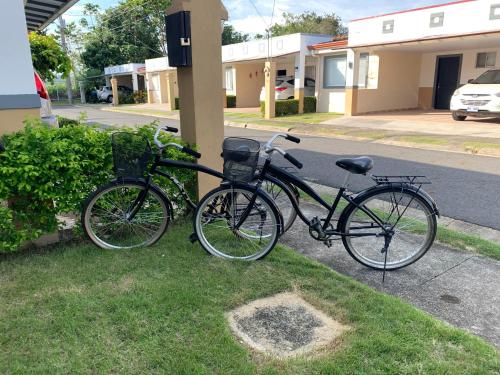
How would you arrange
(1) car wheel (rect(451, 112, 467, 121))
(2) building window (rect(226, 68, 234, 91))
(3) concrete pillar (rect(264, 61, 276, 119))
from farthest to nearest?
(2) building window (rect(226, 68, 234, 91)) → (3) concrete pillar (rect(264, 61, 276, 119)) → (1) car wheel (rect(451, 112, 467, 121))

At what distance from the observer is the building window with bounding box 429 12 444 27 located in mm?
13154

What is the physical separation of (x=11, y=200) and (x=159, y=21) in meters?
42.2

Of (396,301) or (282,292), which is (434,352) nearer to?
(396,301)

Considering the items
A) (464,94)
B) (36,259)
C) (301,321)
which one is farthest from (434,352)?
(464,94)

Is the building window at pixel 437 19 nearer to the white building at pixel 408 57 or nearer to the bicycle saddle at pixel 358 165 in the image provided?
the white building at pixel 408 57

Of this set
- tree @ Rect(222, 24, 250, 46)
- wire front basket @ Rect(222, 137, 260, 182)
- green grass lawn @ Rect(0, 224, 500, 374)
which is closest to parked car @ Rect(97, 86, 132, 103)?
tree @ Rect(222, 24, 250, 46)

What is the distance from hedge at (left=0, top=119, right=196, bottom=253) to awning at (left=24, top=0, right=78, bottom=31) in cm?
537

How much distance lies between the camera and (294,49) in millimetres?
18391

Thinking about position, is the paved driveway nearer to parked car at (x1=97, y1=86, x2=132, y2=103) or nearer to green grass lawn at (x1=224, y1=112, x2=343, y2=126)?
green grass lawn at (x1=224, y1=112, x2=343, y2=126)

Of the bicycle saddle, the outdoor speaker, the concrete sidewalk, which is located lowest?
the concrete sidewalk

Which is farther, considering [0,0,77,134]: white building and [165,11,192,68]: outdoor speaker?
[165,11,192,68]: outdoor speaker

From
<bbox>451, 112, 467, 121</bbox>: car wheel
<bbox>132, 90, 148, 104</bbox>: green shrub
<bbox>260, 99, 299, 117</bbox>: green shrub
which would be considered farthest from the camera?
<bbox>132, 90, 148, 104</bbox>: green shrub

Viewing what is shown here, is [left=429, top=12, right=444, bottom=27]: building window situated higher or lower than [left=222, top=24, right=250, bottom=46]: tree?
lower

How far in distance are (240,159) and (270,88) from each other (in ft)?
45.5
